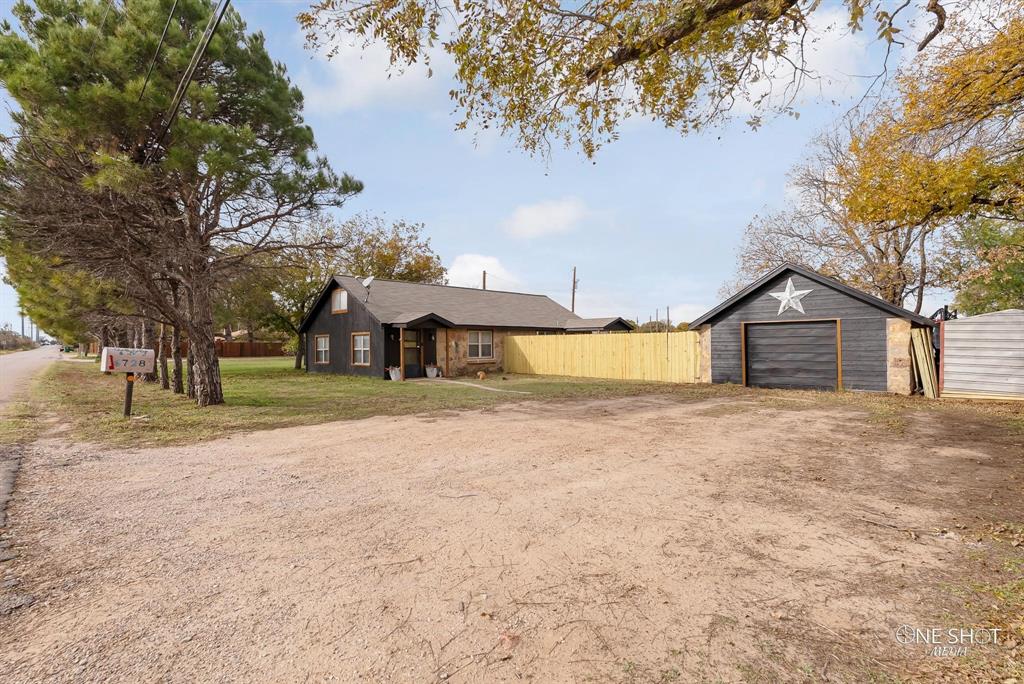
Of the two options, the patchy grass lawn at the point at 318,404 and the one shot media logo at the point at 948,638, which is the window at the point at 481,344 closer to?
the patchy grass lawn at the point at 318,404

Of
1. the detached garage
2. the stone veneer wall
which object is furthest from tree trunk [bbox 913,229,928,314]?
the stone veneer wall

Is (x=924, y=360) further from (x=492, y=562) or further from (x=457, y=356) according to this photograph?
(x=457, y=356)

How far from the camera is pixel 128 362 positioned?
408 inches

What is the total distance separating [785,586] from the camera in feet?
10.1

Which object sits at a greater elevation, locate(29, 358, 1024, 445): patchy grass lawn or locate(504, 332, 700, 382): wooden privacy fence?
locate(504, 332, 700, 382): wooden privacy fence

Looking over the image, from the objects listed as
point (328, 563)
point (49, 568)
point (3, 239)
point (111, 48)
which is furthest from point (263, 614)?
point (3, 239)

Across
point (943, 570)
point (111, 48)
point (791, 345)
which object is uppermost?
point (111, 48)

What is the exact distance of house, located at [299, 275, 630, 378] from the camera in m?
21.8

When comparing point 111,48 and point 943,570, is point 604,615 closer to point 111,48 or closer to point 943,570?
point 943,570

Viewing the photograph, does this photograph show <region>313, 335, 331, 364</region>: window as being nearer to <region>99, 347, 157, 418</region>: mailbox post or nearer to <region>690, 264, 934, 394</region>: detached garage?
<region>99, 347, 157, 418</region>: mailbox post

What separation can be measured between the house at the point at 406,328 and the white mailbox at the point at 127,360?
426 inches

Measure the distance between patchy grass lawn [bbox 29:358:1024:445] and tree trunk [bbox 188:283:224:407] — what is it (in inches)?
19.9

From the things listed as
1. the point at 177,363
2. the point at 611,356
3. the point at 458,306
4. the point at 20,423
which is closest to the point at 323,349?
the point at 458,306

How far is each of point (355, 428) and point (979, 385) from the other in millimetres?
15838
